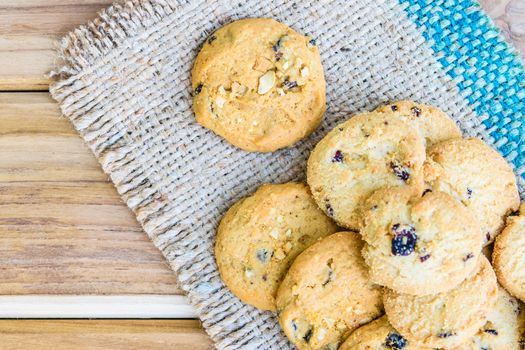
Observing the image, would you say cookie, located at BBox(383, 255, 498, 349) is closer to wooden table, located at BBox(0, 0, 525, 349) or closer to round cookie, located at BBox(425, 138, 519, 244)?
round cookie, located at BBox(425, 138, 519, 244)

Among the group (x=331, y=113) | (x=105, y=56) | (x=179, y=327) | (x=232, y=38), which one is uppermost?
(x=105, y=56)

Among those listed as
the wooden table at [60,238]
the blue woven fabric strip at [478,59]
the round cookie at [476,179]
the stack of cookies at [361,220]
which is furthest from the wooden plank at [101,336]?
the blue woven fabric strip at [478,59]

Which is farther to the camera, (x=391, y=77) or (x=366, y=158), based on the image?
(x=391, y=77)

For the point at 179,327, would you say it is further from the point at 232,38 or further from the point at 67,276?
the point at 232,38

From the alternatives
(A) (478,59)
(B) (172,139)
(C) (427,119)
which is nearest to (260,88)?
(B) (172,139)

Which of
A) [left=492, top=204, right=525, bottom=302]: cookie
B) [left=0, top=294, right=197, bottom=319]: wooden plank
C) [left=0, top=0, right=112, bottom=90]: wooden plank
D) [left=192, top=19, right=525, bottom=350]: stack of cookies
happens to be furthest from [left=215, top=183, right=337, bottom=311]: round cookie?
[left=0, top=0, right=112, bottom=90]: wooden plank

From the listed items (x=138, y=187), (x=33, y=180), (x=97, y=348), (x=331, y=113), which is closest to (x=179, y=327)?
(x=97, y=348)

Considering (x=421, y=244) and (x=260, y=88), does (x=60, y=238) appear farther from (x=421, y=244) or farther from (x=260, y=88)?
(x=421, y=244)
